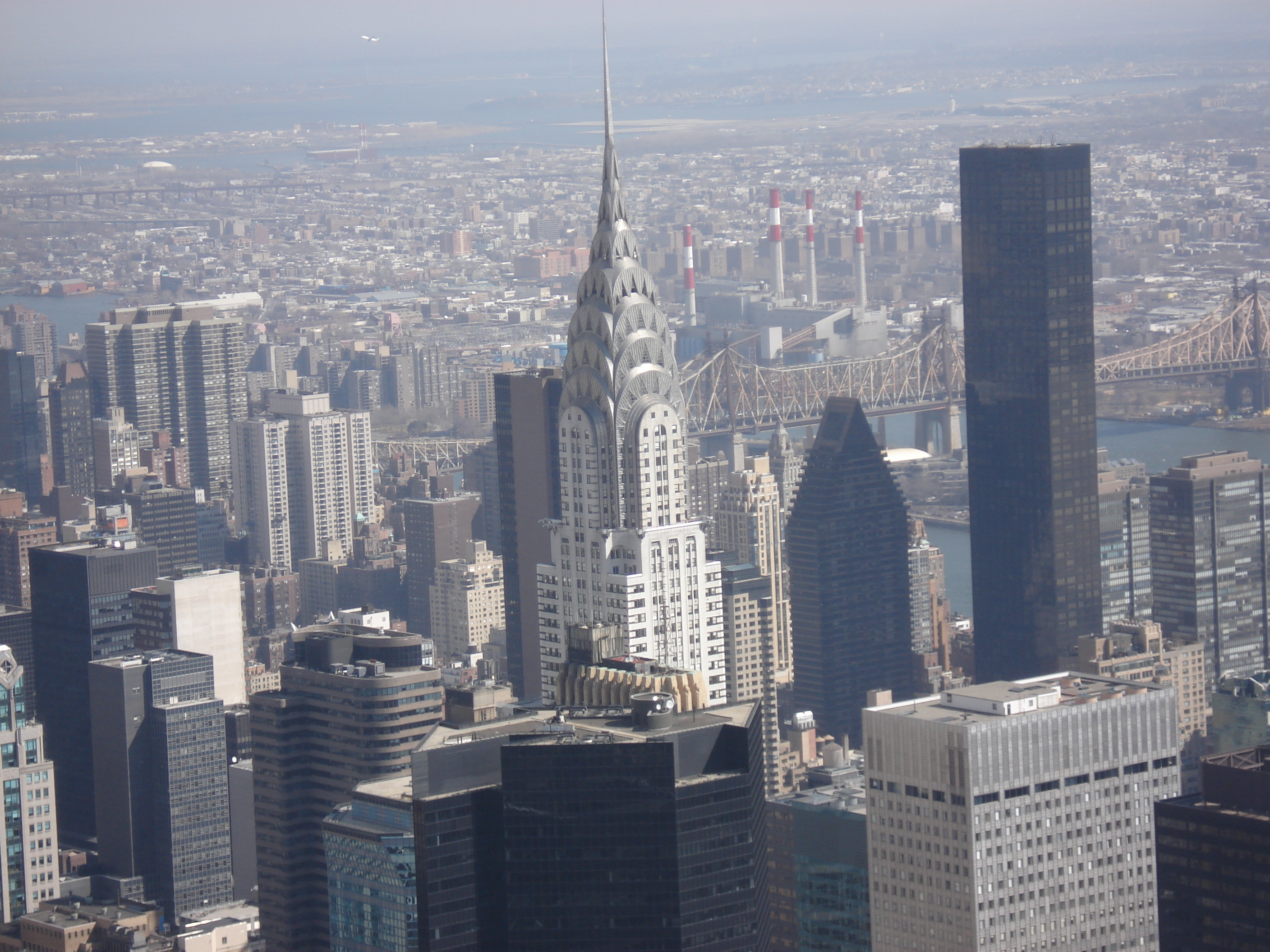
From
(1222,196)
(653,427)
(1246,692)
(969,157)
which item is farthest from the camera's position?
(1222,196)

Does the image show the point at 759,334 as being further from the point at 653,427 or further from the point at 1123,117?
the point at 653,427

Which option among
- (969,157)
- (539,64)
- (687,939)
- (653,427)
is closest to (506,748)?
(687,939)

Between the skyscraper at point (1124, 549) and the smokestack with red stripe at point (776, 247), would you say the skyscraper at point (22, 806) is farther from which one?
the smokestack with red stripe at point (776, 247)

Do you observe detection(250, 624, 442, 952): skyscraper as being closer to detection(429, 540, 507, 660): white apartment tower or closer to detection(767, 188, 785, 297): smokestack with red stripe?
detection(429, 540, 507, 660): white apartment tower

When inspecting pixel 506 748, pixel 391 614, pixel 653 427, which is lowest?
pixel 391 614

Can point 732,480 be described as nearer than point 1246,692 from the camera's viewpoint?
No

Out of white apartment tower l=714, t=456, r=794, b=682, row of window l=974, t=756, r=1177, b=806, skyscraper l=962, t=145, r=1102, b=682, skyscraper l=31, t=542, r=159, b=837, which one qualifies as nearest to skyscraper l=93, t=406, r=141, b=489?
white apartment tower l=714, t=456, r=794, b=682

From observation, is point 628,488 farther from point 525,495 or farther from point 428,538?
point 428,538
